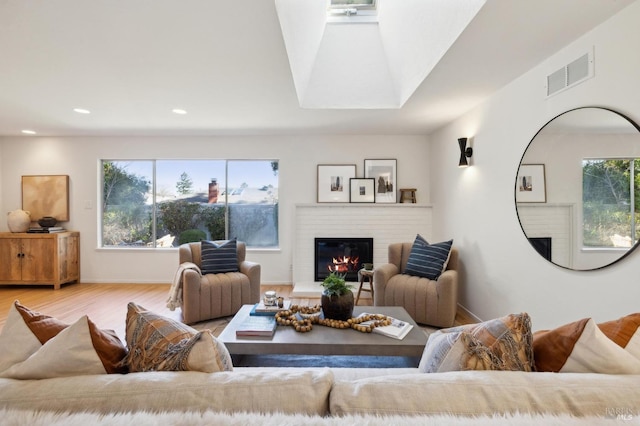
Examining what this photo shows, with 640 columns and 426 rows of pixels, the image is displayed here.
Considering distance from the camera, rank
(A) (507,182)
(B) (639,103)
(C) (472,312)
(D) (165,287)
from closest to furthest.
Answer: (B) (639,103), (A) (507,182), (C) (472,312), (D) (165,287)

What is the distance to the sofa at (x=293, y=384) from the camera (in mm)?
784

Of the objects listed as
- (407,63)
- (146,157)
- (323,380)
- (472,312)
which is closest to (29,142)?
(146,157)

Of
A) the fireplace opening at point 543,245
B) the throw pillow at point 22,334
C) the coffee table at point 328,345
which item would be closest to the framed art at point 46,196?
the coffee table at point 328,345

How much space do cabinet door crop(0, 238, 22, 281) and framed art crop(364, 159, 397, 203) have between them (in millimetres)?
5196

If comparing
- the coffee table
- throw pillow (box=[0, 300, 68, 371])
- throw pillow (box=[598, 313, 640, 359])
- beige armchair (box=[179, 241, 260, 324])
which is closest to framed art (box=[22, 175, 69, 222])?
beige armchair (box=[179, 241, 260, 324])

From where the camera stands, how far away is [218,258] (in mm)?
3600

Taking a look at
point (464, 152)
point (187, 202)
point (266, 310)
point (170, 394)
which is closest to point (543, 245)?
point (464, 152)

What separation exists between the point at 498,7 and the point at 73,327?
7.72ft

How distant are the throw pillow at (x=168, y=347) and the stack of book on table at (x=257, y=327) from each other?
38.7 inches

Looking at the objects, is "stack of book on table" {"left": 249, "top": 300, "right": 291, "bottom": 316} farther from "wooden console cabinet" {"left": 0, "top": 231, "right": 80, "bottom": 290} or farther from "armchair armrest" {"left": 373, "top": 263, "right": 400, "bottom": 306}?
"wooden console cabinet" {"left": 0, "top": 231, "right": 80, "bottom": 290}

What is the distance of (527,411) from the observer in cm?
81

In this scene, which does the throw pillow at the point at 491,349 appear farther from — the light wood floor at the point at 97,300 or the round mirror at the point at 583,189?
the light wood floor at the point at 97,300

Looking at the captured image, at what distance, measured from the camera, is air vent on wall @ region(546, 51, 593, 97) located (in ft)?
6.57

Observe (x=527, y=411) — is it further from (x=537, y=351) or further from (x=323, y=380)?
(x=323, y=380)
